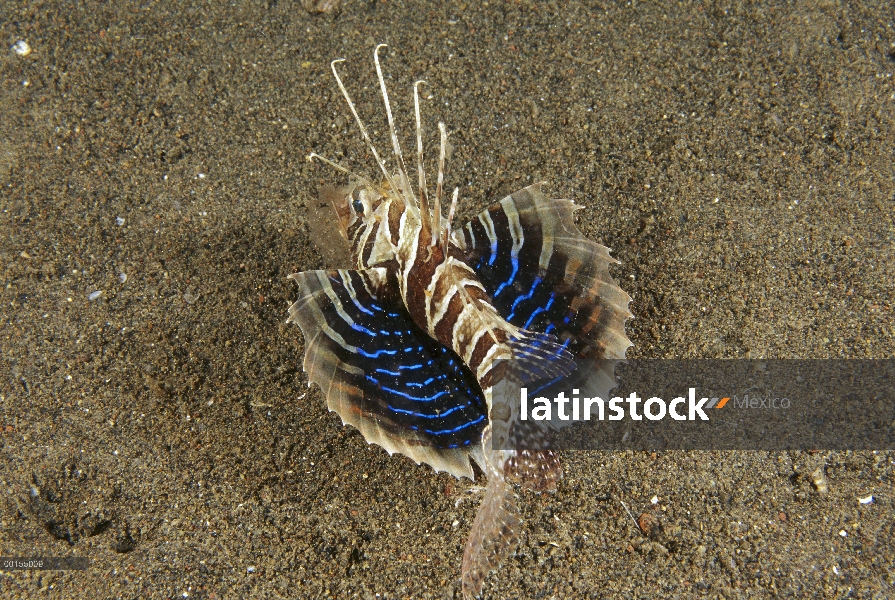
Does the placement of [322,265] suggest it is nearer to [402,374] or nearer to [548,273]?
[402,374]

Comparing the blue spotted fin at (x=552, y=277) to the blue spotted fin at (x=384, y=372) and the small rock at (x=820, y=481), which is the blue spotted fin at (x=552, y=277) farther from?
the small rock at (x=820, y=481)

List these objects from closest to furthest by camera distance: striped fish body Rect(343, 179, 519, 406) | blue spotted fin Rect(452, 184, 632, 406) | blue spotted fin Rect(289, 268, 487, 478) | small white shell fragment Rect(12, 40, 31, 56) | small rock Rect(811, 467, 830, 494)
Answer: striped fish body Rect(343, 179, 519, 406) < blue spotted fin Rect(289, 268, 487, 478) < blue spotted fin Rect(452, 184, 632, 406) < small rock Rect(811, 467, 830, 494) < small white shell fragment Rect(12, 40, 31, 56)

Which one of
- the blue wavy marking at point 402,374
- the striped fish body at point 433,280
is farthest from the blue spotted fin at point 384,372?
the striped fish body at point 433,280

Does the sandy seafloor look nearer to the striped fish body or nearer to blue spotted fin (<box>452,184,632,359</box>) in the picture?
blue spotted fin (<box>452,184,632,359</box>)

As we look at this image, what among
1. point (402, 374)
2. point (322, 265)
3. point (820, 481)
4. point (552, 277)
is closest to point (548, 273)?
point (552, 277)

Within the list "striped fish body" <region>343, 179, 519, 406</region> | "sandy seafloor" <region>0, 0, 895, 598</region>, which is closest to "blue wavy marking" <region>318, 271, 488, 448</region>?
"striped fish body" <region>343, 179, 519, 406</region>
